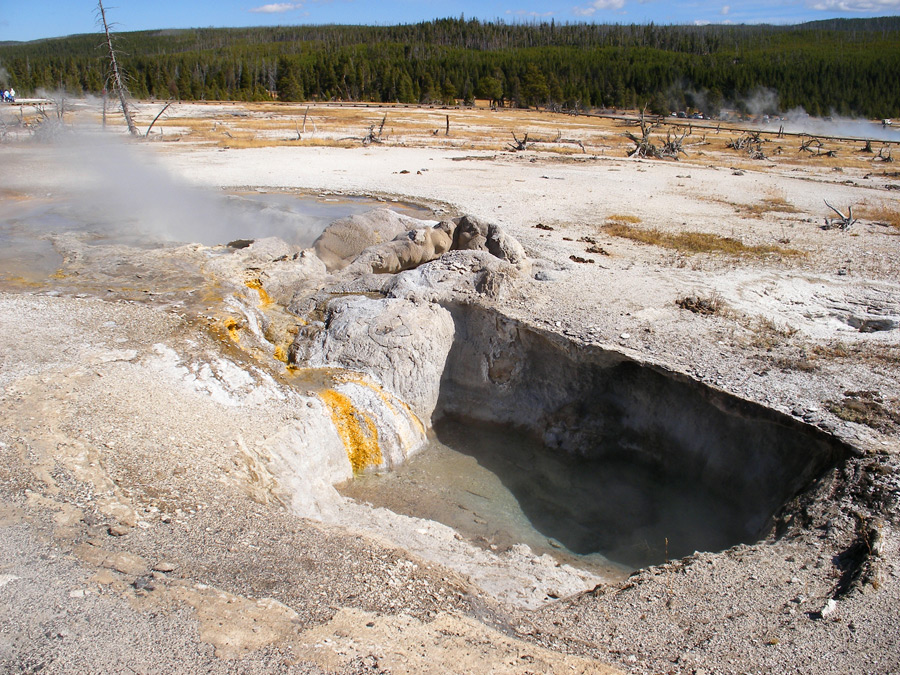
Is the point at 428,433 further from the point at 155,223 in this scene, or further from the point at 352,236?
the point at 155,223

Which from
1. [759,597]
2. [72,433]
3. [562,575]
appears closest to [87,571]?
[72,433]

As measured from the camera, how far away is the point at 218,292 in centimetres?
741

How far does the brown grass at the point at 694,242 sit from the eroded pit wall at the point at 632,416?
4670 millimetres

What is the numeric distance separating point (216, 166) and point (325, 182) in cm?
436

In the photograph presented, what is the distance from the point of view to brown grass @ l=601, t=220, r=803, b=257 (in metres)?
10.5

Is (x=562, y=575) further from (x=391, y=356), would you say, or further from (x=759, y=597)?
(x=391, y=356)

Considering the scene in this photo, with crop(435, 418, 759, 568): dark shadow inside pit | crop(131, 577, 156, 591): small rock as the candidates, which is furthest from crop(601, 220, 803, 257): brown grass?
crop(131, 577, 156, 591): small rock

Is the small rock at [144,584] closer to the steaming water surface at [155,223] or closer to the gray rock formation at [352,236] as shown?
the steaming water surface at [155,223]

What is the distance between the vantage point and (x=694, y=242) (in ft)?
36.3

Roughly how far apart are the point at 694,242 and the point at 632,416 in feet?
17.9

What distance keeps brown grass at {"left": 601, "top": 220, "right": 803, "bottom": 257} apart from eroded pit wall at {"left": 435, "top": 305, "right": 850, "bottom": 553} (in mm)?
4670

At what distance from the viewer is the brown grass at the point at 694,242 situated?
10.5m

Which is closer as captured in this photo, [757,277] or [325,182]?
[757,277]

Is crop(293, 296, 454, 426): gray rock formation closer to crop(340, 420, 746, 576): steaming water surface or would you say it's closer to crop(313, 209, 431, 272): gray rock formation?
crop(340, 420, 746, 576): steaming water surface
